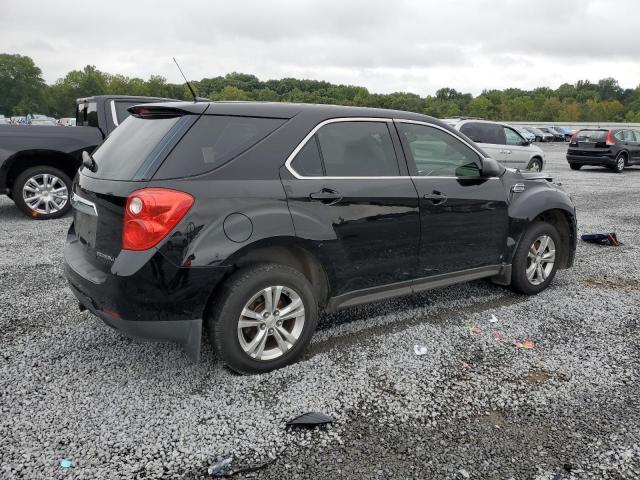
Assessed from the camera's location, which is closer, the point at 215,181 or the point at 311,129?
the point at 215,181

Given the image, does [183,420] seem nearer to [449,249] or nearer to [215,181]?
[215,181]

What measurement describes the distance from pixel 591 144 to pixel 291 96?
114346 millimetres

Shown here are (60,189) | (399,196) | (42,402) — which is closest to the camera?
(42,402)

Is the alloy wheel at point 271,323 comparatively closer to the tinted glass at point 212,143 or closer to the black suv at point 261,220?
the black suv at point 261,220

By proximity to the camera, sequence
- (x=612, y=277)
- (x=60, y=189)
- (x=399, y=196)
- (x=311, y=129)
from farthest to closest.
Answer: (x=60, y=189) → (x=612, y=277) → (x=399, y=196) → (x=311, y=129)

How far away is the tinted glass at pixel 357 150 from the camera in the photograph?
11.5ft

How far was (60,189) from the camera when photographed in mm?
7844

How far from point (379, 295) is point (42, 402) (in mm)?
2240

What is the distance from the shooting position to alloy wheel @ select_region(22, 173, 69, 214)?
7676 mm

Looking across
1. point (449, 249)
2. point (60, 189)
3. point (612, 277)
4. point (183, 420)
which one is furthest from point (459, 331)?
point (60, 189)

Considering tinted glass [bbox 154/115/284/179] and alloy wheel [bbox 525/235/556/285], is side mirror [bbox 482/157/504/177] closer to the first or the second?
alloy wheel [bbox 525/235/556/285]

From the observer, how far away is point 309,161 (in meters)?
3.39

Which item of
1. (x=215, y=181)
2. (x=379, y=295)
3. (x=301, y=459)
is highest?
(x=215, y=181)

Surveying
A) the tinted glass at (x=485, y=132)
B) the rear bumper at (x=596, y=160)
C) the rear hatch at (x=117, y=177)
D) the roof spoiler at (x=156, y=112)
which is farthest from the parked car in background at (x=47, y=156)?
the rear bumper at (x=596, y=160)
